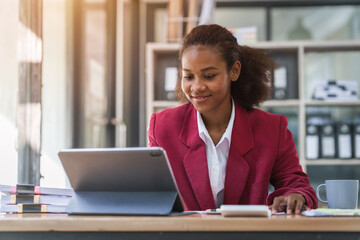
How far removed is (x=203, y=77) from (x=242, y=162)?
30 centimetres

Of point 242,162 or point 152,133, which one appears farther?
point 152,133

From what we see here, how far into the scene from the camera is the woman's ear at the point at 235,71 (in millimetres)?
1872

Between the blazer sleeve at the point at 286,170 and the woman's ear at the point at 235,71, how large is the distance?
0.73 ft

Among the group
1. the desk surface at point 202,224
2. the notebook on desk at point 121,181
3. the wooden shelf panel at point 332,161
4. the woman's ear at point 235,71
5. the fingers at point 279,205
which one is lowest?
the wooden shelf panel at point 332,161

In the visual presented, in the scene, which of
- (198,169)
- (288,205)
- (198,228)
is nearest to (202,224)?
(198,228)

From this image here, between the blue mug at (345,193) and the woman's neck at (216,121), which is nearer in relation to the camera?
the blue mug at (345,193)

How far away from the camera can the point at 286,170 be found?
173cm

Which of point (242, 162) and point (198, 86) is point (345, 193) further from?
point (198, 86)

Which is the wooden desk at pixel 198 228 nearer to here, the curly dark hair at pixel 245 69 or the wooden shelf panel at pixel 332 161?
the curly dark hair at pixel 245 69

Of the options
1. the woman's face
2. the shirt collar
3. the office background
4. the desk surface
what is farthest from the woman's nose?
the office background

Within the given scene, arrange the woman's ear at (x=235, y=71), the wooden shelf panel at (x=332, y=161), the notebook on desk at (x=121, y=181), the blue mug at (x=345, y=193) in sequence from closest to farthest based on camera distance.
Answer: the notebook on desk at (x=121, y=181) < the blue mug at (x=345, y=193) < the woman's ear at (x=235, y=71) < the wooden shelf panel at (x=332, y=161)

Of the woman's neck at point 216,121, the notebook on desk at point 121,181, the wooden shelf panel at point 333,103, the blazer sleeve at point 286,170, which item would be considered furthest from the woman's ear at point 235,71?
the wooden shelf panel at point 333,103

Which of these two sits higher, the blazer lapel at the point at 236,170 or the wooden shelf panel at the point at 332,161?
the blazer lapel at the point at 236,170

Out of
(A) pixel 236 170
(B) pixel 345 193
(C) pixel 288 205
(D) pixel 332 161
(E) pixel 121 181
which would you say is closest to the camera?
(E) pixel 121 181
